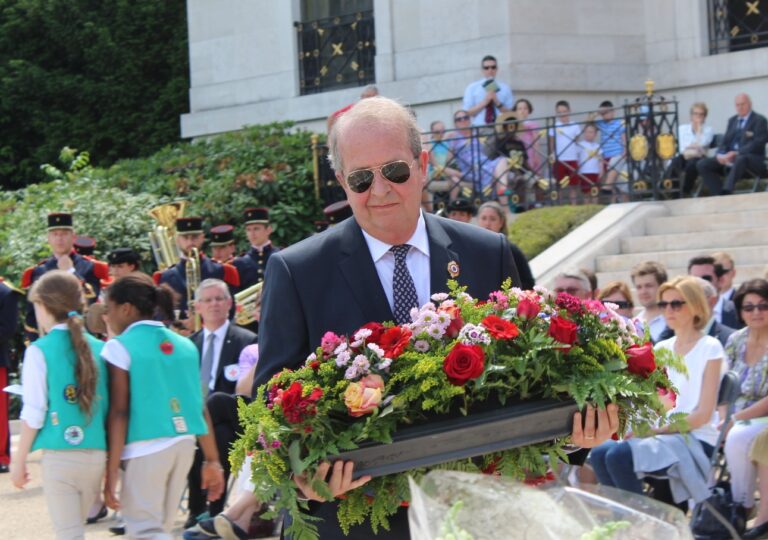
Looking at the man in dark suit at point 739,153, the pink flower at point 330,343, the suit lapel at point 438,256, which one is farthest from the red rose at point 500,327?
the man in dark suit at point 739,153

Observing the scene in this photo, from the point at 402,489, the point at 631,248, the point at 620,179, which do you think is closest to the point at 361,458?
the point at 402,489

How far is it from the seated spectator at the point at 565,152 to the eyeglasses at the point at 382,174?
535 inches

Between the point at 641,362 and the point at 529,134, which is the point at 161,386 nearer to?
the point at 641,362

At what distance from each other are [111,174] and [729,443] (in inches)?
585

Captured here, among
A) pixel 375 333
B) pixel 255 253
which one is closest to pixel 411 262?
pixel 375 333

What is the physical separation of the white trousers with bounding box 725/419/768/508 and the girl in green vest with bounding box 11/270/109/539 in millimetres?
3748

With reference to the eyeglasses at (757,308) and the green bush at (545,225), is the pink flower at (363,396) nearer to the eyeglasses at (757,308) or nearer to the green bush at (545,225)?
the eyeglasses at (757,308)

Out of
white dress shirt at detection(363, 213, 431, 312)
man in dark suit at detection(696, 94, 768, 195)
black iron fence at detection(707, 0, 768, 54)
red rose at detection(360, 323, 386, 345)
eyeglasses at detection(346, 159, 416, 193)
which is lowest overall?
red rose at detection(360, 323, 386, 345)

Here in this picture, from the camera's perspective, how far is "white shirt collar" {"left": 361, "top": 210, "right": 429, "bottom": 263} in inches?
152

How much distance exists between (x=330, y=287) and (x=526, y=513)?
1.45m

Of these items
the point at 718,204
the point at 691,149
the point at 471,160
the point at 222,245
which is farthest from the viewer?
the point at 471,160

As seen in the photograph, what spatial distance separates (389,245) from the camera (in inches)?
153

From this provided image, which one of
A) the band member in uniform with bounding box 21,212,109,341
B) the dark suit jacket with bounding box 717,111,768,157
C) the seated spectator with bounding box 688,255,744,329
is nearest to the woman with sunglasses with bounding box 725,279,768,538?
the seated spectator with bounding box 688,255,744,329

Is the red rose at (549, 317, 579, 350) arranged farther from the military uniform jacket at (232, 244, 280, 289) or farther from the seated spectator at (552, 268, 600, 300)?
the military uniform jacket at (232, 244, 280, 289)
